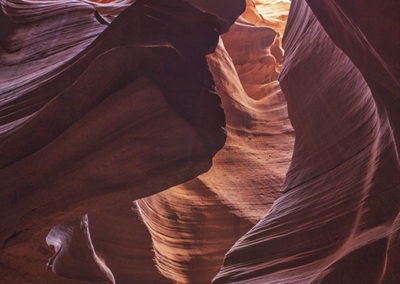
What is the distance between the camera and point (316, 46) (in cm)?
568

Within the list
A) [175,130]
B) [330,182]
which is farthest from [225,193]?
[175,130]

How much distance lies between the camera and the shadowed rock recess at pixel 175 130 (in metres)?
3.69

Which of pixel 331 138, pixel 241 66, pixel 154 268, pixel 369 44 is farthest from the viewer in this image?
pixel 241 66

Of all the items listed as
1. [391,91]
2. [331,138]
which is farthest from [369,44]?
[331,138]

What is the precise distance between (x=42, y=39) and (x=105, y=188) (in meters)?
2.24

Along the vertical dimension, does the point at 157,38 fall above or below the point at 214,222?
above

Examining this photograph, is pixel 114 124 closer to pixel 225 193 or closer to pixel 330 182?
pixel 330 182

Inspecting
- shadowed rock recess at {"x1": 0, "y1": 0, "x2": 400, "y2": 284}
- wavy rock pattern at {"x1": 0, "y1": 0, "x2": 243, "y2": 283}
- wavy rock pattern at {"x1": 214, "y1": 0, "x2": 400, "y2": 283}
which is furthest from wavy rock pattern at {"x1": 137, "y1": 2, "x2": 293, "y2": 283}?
wavy rock pattern at {"x1": 0, "y1": 0, "x2": 243, "y2": 283}

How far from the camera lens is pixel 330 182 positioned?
4.75 metres

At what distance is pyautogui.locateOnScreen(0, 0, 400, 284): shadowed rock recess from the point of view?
12.1ft

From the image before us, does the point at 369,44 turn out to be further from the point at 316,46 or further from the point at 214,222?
the point at 214,222

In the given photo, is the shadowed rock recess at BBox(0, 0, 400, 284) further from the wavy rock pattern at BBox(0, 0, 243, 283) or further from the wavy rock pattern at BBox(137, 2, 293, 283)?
the wavy rock pattern at BBox(137, 2, 293, 283)

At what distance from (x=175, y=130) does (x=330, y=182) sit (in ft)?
5.86

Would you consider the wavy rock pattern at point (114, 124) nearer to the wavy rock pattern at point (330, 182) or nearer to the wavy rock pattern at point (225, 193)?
the wavy rock pattern at point (330, 182)
